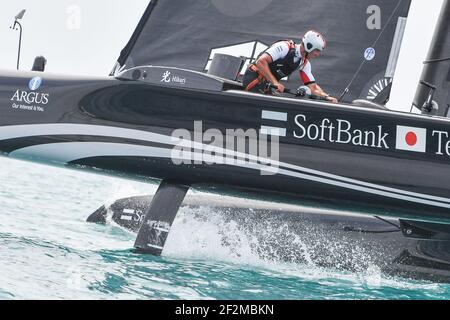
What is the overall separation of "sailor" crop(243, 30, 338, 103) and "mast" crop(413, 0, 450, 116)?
2.32ft

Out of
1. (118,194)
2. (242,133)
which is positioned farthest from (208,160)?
(118,194)

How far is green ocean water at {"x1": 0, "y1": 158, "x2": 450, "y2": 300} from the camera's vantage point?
315 cm

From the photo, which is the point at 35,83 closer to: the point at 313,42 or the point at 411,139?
the point at 313,42

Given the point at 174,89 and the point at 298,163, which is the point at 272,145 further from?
the point at 174,89

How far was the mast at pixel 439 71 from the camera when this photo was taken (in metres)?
4.86

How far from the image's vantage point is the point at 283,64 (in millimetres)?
4520

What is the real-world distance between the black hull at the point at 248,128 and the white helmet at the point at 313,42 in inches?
18.6

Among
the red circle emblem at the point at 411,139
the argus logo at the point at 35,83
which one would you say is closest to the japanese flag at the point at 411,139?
the red circle emblem at the point at 411,139

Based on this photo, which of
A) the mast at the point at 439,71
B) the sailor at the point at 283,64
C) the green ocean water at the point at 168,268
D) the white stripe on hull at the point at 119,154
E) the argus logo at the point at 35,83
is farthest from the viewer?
the mast at the point at 439,71

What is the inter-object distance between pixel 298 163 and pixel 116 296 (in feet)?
4.56

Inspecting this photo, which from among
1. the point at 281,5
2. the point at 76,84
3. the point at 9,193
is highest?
the point at 281,5

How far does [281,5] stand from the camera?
4730mm

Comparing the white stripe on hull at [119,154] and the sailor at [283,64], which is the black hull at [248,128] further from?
the sailor at [283,64]

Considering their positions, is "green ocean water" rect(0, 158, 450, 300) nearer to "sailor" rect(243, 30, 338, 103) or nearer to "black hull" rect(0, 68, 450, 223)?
"black hull" rect(0, 68, 450, 223)
